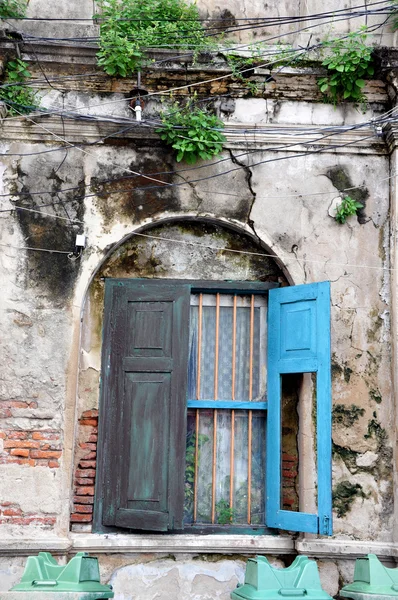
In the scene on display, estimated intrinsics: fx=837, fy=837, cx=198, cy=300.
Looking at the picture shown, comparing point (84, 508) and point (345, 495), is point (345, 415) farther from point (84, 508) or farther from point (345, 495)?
point (84, 508)

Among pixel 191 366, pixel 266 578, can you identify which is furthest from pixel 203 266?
pixel 266 578

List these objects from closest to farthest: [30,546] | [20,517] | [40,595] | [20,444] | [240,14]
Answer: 1. [40,595]
2. [30,546]
3. [20,517]
4. [20,444]
5. [240,14]

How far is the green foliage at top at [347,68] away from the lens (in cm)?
612

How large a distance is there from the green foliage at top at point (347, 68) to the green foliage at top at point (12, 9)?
2.29m

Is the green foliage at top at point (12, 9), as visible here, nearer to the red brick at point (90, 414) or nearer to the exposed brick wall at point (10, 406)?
the exposed brick wall at point (10, 406)

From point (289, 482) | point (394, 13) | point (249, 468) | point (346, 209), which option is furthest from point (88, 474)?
point (394, 13)

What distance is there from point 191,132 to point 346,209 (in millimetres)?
1272

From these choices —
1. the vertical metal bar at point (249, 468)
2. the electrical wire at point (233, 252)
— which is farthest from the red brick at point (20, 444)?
the vertical metal bar at point (249, 468)

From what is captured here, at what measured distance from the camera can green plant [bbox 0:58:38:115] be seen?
6086 millimetres

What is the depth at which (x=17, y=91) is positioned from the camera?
6.13 metres

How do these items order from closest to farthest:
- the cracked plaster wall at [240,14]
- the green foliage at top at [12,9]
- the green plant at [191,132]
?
1. the green plant at [191,132]
2. the green foliage at top at [12,9]
3. the cracked plaster wall at [240,14]

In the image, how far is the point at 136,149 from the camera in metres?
6.27

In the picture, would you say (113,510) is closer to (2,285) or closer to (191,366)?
(191,366)

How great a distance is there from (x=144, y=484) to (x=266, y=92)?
3034 millimetres
